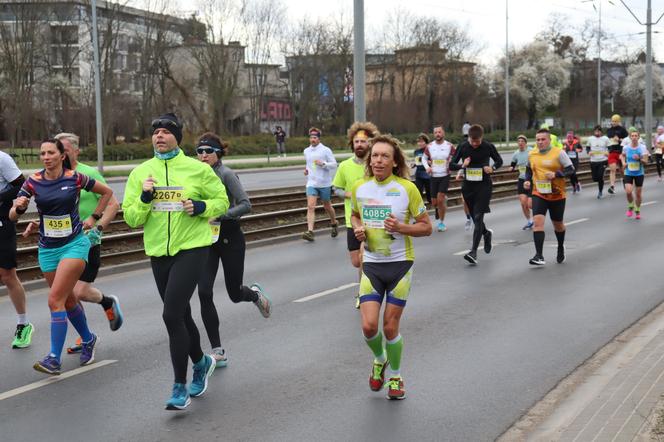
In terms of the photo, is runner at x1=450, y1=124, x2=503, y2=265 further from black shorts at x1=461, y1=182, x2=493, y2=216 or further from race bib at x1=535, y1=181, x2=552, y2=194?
race bib at x1=535, y1=181, x2=552, y2=194

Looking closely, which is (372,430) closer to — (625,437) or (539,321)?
(625,437)

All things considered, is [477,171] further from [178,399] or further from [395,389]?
[178,399]

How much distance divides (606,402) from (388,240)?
1.78 meters

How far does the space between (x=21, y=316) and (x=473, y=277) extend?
6.01m

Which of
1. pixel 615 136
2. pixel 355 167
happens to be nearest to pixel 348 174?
pixel 355 167

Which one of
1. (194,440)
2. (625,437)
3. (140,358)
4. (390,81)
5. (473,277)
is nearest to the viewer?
(625,437)

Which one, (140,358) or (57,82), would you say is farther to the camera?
(57,82)

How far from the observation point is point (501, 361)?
7.54m

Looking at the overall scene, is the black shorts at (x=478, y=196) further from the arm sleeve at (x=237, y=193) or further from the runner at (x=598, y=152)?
the runner at (x=598, y=152)

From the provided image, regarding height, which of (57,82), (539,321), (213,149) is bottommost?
(539,321)

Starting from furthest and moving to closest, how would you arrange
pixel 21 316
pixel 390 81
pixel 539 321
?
pixel 390 81 < pixel 539 321 < pixel 21 316

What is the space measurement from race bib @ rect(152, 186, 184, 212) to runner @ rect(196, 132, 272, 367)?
3.49 ft

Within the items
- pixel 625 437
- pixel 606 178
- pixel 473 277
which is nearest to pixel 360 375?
pixel 625 437

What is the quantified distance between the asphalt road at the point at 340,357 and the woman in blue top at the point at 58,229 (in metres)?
0.42
